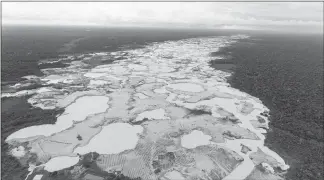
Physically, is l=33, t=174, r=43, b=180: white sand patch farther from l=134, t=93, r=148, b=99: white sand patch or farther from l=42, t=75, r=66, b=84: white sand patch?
l=42, t=75, r=66, b=84: white sand patch

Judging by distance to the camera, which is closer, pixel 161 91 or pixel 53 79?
pixel 161 91

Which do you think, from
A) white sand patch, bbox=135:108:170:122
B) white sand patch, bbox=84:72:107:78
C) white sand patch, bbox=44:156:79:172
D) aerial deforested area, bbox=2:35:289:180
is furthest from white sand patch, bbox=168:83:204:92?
white sand patch, bbox=44:156:79:172

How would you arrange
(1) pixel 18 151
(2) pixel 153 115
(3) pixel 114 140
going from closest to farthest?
(1) pixel 18 151 < (3) pixel 114 140 < (2) pixel 153 115

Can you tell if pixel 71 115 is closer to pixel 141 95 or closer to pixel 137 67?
pixel 141 95

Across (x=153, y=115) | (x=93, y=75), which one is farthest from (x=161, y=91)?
(x=93, y=75)

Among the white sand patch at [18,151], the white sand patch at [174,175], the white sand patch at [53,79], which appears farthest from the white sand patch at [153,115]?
the white sand patch at [53,79]
